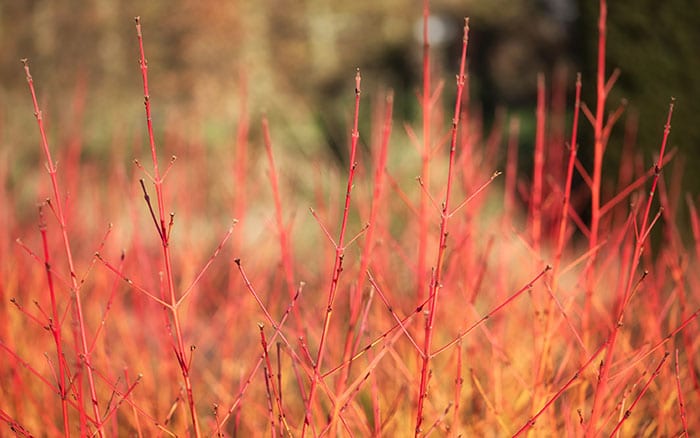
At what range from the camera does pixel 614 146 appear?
153 inches

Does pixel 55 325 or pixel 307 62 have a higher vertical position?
pixel 55 325

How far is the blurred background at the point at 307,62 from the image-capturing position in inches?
141

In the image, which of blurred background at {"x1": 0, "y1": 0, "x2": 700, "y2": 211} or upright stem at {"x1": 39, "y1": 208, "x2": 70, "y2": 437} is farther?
blurred background at {"x1": 0, "y1": 0, "x2": 700, "y2": 211}

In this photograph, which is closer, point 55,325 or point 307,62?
point 55,325

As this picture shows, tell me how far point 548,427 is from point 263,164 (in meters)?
3.47

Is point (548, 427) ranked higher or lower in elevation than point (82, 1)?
lower

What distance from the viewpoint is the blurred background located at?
3.58 metres

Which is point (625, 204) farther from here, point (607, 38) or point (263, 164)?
point (263, 164)

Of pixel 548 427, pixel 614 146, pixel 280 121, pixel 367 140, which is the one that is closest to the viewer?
pixel 548 427

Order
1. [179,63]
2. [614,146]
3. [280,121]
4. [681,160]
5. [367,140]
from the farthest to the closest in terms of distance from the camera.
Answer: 1. [367,140]
2. [280,121]
3. [179,63]
4. [614,146]
5. [681,160]

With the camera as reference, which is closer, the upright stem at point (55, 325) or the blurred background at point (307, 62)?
the upright stem at point (55, 325)

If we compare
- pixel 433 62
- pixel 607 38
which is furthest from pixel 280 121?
pixel 607 38

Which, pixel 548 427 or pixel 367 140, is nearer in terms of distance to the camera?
pixel 548 427

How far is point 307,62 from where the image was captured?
547 centimetres
